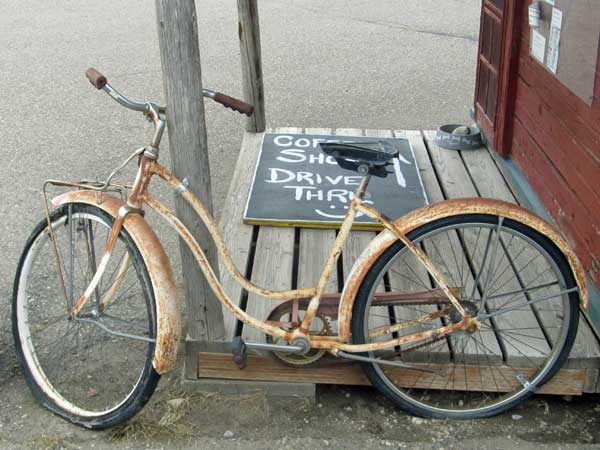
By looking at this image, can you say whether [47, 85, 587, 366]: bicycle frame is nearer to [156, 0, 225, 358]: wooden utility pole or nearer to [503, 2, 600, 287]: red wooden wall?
[156, 0, 225, 358]: wooden utility pole

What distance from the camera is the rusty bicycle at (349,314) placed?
3.16 metres

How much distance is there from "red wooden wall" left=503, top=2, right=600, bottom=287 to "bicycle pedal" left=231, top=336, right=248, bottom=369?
1.52m

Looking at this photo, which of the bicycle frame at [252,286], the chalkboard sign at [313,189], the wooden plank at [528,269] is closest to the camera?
the bicycle frame at [252,286]

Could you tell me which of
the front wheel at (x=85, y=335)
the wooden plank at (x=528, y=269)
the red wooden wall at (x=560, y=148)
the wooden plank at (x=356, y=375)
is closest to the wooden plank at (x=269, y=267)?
the wooden plank at (x=356, y=375)

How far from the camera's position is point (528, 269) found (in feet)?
13.6

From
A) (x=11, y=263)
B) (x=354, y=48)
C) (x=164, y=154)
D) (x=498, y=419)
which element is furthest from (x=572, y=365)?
(x=354, y=48)

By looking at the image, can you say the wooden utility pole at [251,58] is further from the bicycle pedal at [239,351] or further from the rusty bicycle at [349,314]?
the bicycle pedal at [239,351]

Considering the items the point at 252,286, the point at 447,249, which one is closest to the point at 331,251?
the point at 252,286

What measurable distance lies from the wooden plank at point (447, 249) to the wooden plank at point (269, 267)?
72 centimetres

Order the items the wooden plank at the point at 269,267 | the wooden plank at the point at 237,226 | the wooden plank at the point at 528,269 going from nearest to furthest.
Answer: the wooden plank at the point at 528,269 < the wooden plank at the point at 269,267 < the wooden plank at the point at 237,226

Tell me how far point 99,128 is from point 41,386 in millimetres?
3884

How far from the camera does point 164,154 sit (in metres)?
6.59

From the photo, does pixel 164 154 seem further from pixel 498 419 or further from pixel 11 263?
pixel 498 419

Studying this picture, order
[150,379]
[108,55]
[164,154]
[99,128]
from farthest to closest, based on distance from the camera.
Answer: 1. [108,55]
2. [99,128]
3. [164,154]
4. [150,379]
